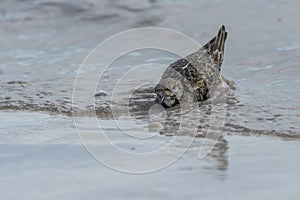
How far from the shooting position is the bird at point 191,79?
5609mm

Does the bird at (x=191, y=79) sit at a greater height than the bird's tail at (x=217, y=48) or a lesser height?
lesser

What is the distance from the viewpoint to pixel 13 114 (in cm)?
571

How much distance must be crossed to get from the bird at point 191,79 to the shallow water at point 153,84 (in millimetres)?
154

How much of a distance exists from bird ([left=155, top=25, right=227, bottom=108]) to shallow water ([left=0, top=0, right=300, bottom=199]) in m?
0.15

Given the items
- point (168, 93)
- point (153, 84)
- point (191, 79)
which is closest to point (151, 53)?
point (153, 84)

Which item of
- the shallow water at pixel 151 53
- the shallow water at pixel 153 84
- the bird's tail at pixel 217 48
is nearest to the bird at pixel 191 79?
the bird's tail at pixel 217 48

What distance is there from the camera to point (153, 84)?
253 inches

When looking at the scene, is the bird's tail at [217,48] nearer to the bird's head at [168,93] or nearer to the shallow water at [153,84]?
the shallow water at [153,84]

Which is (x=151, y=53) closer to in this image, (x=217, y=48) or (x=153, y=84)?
(x=153, y=84)

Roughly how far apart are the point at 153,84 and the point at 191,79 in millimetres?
690

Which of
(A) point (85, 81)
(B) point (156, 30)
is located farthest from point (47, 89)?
(B) point (156, 30)

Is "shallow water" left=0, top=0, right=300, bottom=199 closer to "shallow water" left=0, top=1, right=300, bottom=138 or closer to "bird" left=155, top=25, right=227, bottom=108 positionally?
"shallow water" left=0, top=1, right=300, bottom=138

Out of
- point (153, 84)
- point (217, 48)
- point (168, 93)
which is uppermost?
point (217, 48)

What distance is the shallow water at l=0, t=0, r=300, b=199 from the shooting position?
407cm
